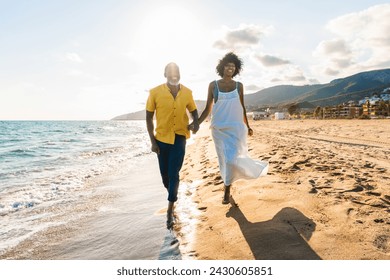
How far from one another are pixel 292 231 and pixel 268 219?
1.54 feet

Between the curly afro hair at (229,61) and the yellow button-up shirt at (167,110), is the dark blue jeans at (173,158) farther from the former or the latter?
the curly afro hair at (229,61)

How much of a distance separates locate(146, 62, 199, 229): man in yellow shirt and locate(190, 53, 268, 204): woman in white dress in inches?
19.3

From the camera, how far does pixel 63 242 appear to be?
13.6ft

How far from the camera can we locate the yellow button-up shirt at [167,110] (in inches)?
169


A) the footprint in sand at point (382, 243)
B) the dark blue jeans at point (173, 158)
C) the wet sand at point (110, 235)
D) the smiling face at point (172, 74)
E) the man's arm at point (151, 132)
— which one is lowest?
the wet sand at point (110, 235)

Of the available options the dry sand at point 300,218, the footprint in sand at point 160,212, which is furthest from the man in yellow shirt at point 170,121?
the dry sand at point 300,218

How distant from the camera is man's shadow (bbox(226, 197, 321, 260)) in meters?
2.91

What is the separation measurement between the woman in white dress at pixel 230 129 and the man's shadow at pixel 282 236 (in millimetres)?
716

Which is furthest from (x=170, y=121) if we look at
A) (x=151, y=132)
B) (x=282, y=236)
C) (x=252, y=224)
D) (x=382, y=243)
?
(x=382, y=243)

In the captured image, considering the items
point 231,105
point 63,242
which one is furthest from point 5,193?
point 231,105

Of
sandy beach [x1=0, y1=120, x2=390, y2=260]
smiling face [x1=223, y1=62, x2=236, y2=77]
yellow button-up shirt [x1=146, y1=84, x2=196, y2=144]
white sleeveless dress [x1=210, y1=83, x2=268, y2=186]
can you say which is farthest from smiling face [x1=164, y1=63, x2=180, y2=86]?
sandy beach [x1=0, y1=120, x2=390, y2=260]

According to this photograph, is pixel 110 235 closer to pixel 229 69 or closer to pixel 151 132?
pixel 151 132

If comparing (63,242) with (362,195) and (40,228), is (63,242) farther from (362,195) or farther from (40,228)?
(362,195)
